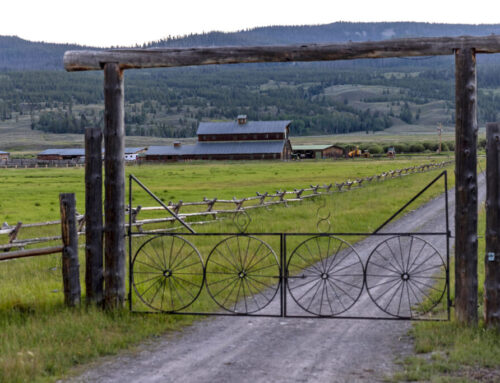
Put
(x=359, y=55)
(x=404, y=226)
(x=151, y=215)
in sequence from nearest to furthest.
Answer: (x=359, y=55) → (x=404, y=226) → (x=151, y=215)

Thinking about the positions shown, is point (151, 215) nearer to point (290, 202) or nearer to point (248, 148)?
point (290, 202)

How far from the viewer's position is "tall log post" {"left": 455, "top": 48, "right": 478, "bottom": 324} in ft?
25.7

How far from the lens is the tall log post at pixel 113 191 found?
8.75 metres

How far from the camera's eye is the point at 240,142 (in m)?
107

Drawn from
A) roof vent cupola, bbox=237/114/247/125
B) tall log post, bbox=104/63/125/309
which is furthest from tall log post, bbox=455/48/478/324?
roof vent cupola, bbox=237/114/247/125

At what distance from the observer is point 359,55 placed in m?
8.35

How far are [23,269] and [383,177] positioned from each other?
121 ft

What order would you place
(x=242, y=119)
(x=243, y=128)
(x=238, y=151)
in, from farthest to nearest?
(x=242, y=119) → (x=243, y=128) → (x=238, y=151)

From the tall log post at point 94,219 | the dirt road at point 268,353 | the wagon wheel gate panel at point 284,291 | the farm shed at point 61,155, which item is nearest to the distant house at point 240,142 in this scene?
the farm shed at point 61,155

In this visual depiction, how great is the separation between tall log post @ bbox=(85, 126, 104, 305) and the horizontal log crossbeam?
1025 millimetres

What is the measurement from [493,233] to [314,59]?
10.8ft

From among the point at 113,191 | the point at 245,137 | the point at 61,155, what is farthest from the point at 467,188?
the point at 61,155

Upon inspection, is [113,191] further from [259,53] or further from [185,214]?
[185,214]

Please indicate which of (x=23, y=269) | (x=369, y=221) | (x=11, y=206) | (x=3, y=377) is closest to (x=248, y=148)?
(x=11, y=206)
